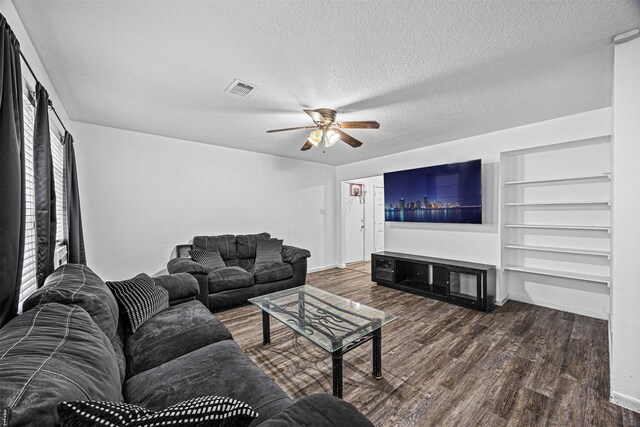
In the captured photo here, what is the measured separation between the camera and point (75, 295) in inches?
57.9

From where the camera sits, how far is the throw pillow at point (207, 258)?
3805mm

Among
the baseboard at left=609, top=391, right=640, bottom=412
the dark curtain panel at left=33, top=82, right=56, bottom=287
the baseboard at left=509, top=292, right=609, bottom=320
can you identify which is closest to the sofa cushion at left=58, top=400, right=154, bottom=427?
the dark curtain panel at left=33, top=82, right=56, bottom=287

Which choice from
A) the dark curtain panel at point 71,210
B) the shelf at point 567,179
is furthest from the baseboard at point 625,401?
the dark curtain panel at point 71,210

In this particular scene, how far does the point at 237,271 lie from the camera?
148 inches

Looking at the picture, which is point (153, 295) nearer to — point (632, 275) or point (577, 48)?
point (632, 275)

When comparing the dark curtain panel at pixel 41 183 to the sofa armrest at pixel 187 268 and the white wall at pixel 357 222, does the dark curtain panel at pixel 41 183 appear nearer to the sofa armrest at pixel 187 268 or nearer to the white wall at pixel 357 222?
the sofa armrest at pixel 187 268

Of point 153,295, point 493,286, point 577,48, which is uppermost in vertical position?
point 577,48

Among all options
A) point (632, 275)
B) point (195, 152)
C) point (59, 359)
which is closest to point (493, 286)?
point (632, 275)

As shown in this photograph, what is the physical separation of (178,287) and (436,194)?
3.88 m

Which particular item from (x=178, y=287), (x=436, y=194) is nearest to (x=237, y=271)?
(x=178, y=287)

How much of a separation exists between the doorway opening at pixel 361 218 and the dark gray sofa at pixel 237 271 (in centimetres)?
218

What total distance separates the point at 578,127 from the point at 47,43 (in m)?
5.19

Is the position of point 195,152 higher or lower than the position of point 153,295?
higher

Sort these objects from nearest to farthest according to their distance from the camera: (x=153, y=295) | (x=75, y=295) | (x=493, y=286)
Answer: (x=75, y=295) → (x=153, y=295) → (x=493, y=286)
